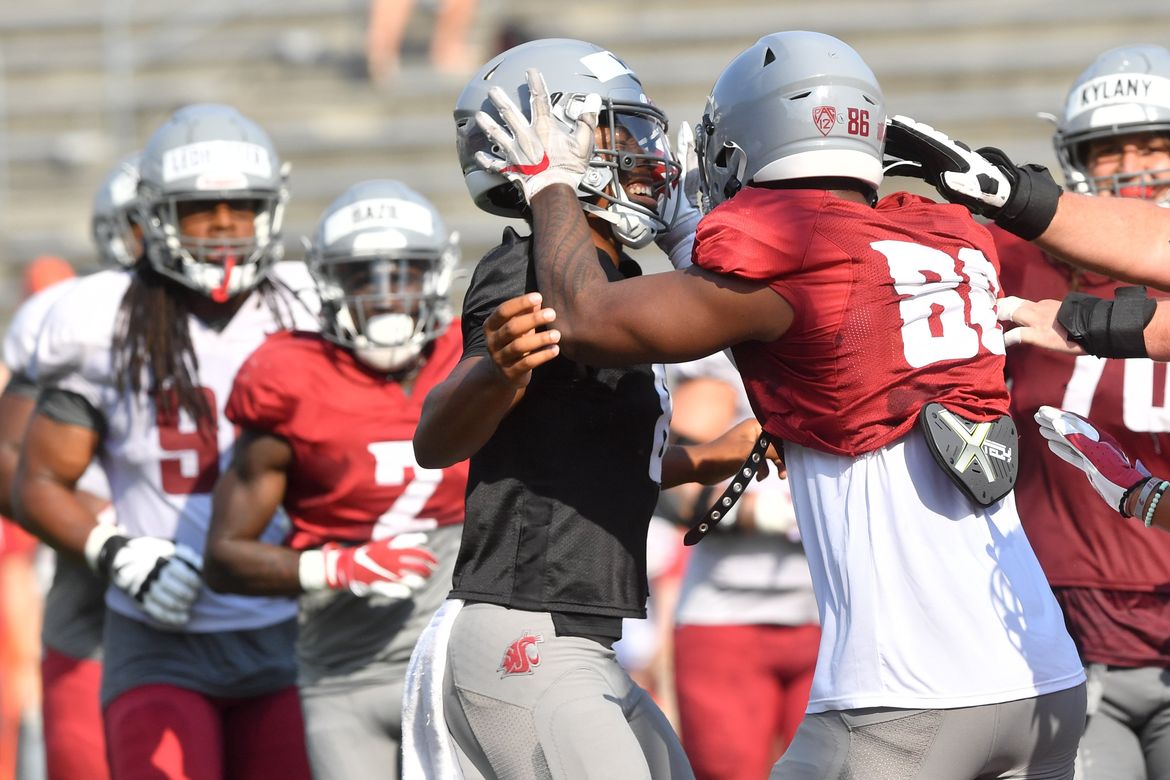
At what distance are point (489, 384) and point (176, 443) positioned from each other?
173 cm

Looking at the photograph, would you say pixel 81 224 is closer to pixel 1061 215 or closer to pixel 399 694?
pixel 399 694

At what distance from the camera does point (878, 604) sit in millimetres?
2416

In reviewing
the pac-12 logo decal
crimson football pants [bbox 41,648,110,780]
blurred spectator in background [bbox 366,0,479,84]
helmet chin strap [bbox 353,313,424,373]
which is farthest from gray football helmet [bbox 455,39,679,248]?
blurred spectator in background [bbox 366,0,479,84]

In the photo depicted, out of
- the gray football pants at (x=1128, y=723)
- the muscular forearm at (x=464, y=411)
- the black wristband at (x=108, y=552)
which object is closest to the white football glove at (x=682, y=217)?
the muscular forearm at (x=464, y=411)

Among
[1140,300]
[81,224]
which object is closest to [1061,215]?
[1140,300]

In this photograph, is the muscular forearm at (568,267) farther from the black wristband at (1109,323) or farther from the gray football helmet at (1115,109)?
the gray football helmet at (1115,109)

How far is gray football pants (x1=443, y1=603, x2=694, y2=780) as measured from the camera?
8.34 feet

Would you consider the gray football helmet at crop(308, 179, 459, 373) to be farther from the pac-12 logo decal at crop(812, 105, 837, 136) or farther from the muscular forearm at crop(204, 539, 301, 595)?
the pac-12 logo decal at crop(812, 105, 837, 136)

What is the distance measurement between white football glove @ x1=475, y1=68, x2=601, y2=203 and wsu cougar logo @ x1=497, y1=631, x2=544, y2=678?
27.7 inches

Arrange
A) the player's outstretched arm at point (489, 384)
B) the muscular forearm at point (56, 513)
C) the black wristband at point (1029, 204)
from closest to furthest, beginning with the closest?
the player's outstretched arm at point (489, 384) < the black wristband at point (1029, 204) < the muscular forearm at point (56, 513)

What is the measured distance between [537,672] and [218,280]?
6.23 ft

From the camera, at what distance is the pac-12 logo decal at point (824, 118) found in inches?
100.0

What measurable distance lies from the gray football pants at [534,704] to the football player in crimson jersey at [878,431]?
0.28 m

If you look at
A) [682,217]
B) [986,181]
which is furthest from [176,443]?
[986,181]
